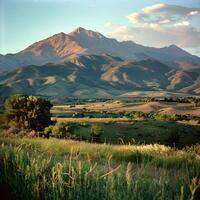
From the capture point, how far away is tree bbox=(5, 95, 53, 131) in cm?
4869

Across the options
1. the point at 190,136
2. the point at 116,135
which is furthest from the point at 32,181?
the point at 190,136

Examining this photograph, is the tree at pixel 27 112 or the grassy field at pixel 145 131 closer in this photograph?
the tree at pixel 27 112

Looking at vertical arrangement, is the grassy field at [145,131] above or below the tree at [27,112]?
below

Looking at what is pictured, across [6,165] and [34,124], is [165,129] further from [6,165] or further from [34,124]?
[6,165]

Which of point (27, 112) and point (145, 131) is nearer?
point (27, 112)

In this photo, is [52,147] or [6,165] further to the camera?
[52,147]

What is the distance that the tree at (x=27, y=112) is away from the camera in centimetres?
4869

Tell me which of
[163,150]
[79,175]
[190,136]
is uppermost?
[79,175]

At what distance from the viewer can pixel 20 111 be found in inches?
1957

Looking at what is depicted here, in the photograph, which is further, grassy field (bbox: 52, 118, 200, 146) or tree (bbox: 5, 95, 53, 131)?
grassy field (bbox: 52, 118, 200, 146)

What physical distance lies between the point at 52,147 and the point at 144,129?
5239 centimetres

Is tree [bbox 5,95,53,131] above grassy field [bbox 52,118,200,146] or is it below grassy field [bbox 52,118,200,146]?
Answer: above

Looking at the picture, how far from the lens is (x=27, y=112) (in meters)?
49.6

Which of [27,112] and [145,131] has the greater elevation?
[27,112]
